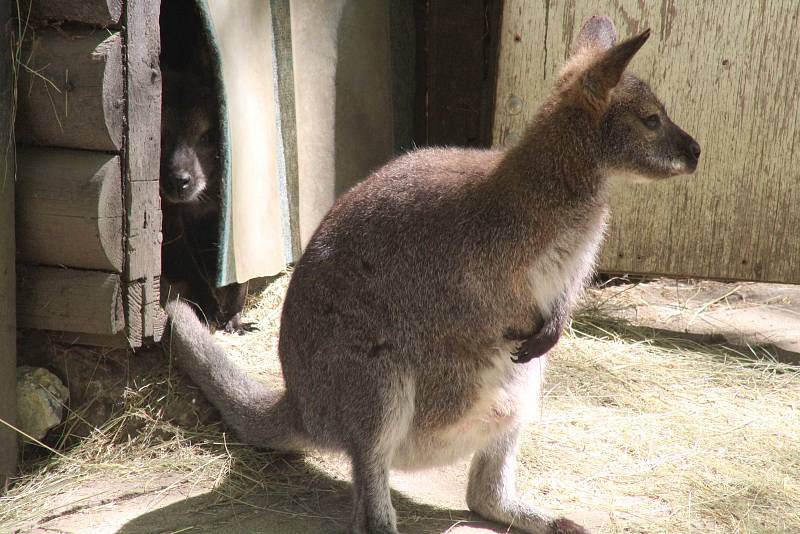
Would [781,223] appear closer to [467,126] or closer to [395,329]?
[467,126]

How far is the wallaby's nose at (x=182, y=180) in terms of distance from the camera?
4.78 m

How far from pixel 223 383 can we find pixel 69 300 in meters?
0.73

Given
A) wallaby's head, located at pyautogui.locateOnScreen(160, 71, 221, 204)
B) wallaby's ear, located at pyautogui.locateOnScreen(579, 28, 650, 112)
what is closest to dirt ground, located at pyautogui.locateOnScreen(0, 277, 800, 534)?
wallaby's head, located at pyautogui.locateOnScreen(160, 71, 221, 204)

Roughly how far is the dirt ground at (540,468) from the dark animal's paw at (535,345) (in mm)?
683

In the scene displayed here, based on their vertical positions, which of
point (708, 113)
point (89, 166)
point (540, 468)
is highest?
point (708, 113)

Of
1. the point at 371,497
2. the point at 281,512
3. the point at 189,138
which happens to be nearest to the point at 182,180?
the point at 189,138

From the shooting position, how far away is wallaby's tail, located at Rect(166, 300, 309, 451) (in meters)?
3.92

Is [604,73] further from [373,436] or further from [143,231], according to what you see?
[143,231]

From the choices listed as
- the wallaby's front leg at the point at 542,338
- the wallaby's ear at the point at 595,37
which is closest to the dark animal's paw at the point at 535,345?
the wallaby's front leg at the point at 542,338

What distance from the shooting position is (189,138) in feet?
16.5

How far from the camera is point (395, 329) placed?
3363 millimetres

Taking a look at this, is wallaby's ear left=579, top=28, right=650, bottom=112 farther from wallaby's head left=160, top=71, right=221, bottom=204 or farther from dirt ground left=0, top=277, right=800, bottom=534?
wallaby's head left=160, top=71, right=221, bottom=204

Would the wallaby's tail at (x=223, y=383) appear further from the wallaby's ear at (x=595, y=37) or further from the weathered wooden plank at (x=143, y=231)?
the wallaby's ear at (x=595, y=37)

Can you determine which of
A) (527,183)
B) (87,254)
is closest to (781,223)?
(527,183)
